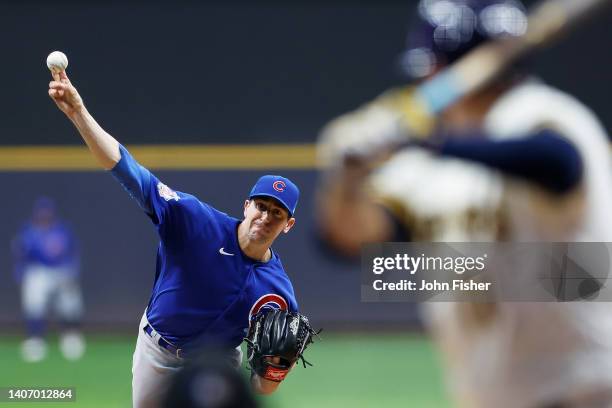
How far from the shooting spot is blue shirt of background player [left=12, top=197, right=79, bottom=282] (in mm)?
9617

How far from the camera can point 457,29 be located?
7.27 ft

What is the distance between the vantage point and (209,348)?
155cm

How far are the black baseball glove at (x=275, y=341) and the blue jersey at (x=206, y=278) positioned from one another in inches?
2.3

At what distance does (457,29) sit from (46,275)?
8.07 metres

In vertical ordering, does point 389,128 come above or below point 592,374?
above

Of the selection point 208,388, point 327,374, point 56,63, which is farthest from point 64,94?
point 327,374

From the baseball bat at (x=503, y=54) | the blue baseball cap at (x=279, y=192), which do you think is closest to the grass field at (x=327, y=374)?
the blue baseball cap at (x=279, y=192)

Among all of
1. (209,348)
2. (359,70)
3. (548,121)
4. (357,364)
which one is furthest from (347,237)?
(359,70)

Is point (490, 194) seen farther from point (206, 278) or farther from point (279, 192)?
point (206, 278)

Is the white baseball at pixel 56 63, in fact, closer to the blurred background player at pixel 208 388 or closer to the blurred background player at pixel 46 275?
the blurred background player at pixel 208 388

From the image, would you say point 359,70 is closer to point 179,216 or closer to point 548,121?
point 179,216

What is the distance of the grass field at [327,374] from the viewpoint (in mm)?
6945

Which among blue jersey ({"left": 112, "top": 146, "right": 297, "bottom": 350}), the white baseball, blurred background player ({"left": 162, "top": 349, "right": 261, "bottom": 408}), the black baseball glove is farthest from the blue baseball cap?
blurred background player ({"left": 162, "top": 349, "right": 261, "bottom": 408})

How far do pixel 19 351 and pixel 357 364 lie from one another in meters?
3.27
